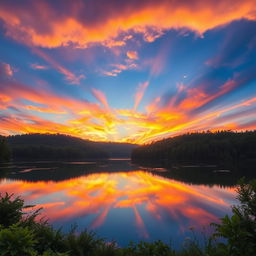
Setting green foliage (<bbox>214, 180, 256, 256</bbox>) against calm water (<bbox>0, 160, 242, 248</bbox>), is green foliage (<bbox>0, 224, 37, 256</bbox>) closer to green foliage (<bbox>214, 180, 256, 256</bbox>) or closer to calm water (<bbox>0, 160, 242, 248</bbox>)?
green foliage (<bbox>214, 180, 256, 256</bbox>)

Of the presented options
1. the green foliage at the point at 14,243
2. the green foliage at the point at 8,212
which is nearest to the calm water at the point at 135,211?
the green foliage at the point at 8,212

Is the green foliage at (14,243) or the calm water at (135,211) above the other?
the green foliage at (14,243)

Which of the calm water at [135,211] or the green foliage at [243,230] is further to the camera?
the calm water at [135,211]

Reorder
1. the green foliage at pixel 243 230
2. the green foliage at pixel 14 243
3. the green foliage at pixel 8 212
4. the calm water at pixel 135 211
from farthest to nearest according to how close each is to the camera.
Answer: the calm water at pixel 135 211
the green foliage at pixel 8 212
the green foliage at pixel 14 243
the green foliage at pixel 243 230

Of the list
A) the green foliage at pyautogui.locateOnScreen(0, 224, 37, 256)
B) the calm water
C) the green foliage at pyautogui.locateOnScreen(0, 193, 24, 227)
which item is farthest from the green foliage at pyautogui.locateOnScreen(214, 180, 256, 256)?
the calm water

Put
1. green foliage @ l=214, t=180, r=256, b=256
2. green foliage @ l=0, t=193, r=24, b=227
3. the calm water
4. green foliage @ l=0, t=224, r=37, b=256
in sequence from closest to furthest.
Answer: green foliage @ l=214, t=180, r=256, b=256 → green foliage @ l=0, t=224, r=37, b=256 → green foliage @ l=0, t=193, r=24, b=227 → the calm water

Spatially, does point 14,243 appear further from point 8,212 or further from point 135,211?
point 135,211

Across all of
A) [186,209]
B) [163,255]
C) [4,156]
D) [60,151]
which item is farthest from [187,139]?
[163,255]

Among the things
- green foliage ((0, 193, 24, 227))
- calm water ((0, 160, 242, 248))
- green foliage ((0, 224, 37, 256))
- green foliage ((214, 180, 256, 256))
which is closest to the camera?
green foliage ((214, 180, 256, 256))

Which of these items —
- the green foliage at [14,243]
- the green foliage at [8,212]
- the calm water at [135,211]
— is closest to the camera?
the green foliage at [14,243]

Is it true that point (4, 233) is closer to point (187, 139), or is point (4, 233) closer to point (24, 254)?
point (24, 254)

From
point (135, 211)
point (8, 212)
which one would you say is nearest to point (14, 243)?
point (8, 212)

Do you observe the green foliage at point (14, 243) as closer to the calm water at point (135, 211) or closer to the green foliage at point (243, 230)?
the green foliage at point (243, 230)

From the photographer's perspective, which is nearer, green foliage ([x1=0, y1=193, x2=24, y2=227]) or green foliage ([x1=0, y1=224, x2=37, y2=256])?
green foliage ([x1=0, y1=224, x2=37, y2=256])
